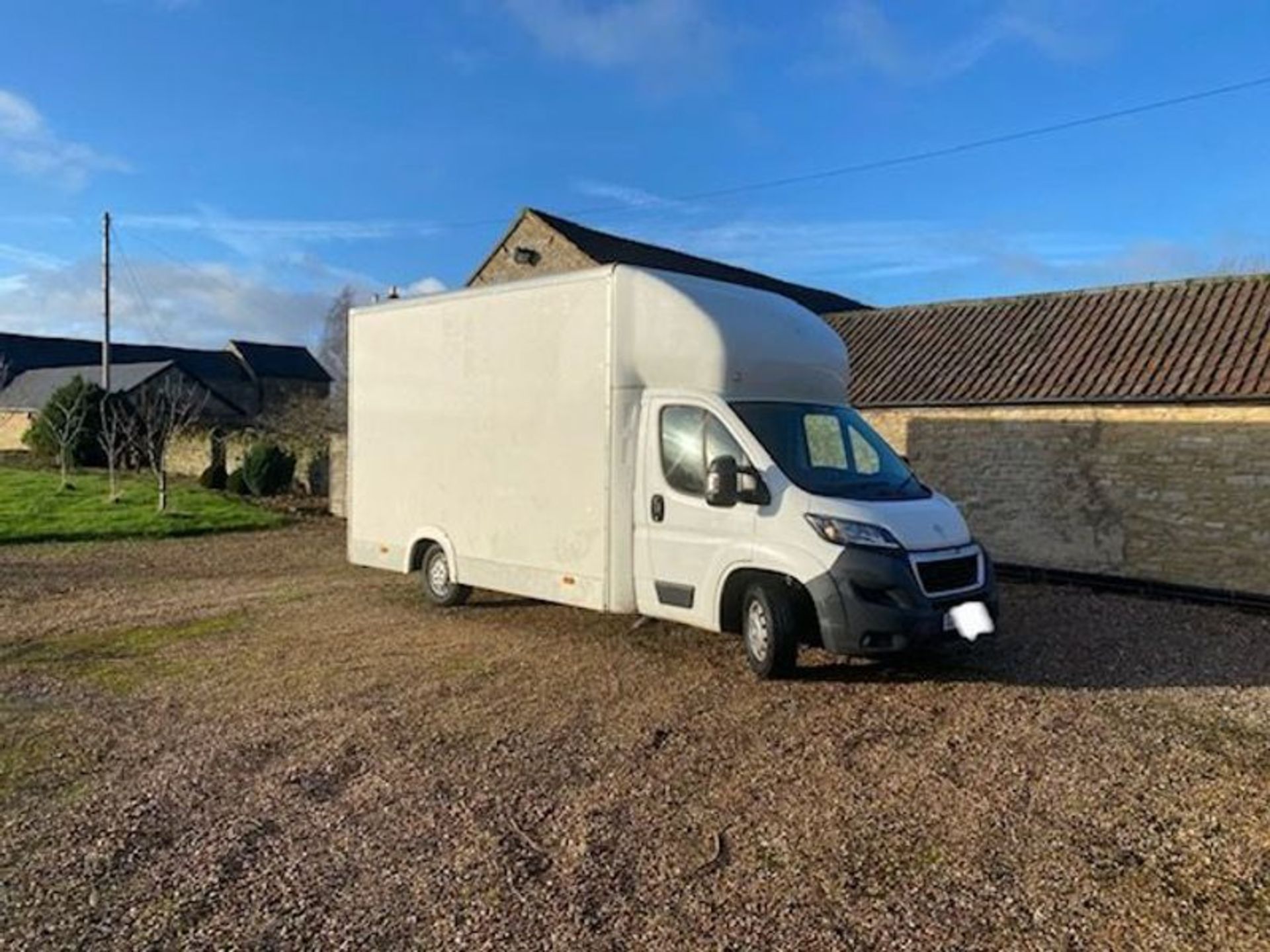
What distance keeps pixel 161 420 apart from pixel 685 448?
978 inches

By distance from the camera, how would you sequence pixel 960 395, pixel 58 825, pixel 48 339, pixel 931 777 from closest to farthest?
pixel 58 825, pixel 931 777, pixel 960 395, pixel 48 339

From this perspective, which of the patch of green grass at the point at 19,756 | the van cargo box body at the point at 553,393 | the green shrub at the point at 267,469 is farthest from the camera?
the green shrub at the point at 267,469

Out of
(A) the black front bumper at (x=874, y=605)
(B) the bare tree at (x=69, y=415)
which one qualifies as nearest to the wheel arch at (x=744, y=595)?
(A) the black front bumper at (x=874, y=605)

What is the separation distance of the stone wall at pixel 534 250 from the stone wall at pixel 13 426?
80.0 ft

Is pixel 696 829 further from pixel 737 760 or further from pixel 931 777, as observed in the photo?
pixel 931 777

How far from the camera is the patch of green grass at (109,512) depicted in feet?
53.4

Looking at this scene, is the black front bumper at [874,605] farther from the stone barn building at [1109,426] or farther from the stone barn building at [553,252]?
the stone barn building at [553,252]

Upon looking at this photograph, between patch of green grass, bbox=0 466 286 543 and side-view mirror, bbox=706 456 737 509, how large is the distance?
1334 cm

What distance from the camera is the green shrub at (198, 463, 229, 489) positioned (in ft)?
78.8

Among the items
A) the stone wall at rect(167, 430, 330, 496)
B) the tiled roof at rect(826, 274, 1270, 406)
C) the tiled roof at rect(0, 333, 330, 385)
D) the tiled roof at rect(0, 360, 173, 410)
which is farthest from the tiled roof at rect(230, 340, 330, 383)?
the tiled roof at rect(826, 274, 1270, 406)

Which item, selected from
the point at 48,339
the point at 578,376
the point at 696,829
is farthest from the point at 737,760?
the point at 48,339

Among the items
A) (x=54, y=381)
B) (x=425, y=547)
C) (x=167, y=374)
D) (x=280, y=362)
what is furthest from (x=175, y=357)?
(x=425, y=547)

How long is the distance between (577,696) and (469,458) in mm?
3050

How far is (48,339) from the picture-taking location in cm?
6216
